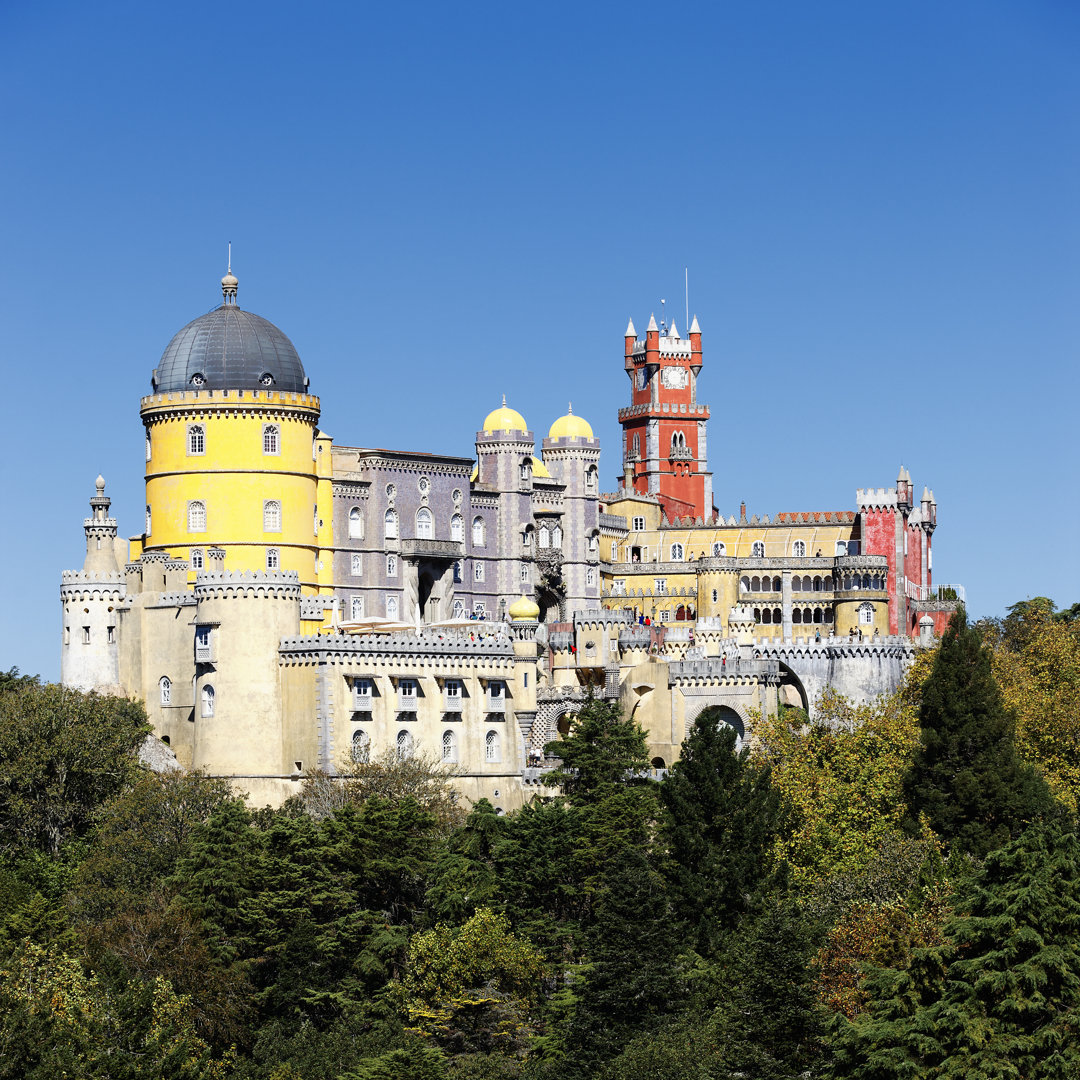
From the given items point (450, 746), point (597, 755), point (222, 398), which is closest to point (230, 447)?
point (222, 398)

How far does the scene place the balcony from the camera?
11144 centimetres

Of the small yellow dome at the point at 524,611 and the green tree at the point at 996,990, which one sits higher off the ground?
the small yellow dome at the point at 524,611

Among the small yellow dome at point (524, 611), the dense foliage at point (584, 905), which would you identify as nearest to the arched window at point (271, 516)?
the dense foliage at point (584, 905)

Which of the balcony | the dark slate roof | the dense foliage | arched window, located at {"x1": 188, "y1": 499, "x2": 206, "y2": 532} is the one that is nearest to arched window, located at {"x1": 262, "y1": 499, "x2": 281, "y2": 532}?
arched window, located at {"x1": 188, "y1": 499, "x2": 206, "y2": 532}

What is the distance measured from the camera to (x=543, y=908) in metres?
82.6

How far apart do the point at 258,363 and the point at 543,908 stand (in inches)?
1246

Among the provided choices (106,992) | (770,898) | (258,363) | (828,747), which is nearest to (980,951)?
(770,898)

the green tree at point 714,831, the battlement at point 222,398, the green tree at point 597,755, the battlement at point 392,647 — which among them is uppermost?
the battlement at point 222,398

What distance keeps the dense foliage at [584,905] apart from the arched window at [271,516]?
35.7ft

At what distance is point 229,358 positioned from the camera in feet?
337

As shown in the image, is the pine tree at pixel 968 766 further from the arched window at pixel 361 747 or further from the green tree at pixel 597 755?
the arched window at pixel 361 747

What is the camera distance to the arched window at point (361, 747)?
94.2m

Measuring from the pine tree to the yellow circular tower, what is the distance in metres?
29.9

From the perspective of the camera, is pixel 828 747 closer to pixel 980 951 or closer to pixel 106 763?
pixel 106 763
